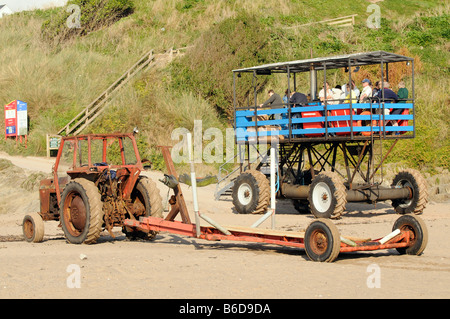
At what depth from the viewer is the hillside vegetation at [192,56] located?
3159 centimetres

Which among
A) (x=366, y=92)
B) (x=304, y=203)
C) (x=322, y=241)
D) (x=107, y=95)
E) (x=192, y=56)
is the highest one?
(x=192, y=56)

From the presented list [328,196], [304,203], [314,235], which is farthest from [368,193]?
[314,235]

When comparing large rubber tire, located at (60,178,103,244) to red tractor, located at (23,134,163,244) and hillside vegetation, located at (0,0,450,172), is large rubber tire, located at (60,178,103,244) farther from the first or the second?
hillside vegetation, located at (0,0,450,172)

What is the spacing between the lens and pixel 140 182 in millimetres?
12672

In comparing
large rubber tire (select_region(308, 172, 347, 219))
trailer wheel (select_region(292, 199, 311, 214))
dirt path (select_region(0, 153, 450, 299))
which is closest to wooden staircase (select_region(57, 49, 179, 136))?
trailer wheel (select_region(292, 199, 311, 214))

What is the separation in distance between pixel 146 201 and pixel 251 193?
680 centimetres

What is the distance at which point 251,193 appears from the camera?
18.9m

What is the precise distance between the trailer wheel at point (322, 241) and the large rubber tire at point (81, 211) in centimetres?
388

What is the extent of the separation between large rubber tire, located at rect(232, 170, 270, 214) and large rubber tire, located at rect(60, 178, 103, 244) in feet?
23.4

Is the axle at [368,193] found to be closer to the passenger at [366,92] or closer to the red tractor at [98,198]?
the passenger at [366,92]

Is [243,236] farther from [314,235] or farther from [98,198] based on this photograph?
[98,198]

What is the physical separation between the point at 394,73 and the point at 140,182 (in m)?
20.9

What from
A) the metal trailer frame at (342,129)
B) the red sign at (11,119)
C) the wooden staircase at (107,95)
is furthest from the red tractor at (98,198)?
the red sign at (11,119)

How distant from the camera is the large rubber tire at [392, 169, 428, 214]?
1731 centimetres
